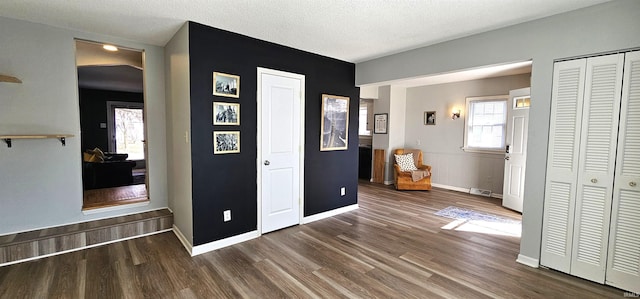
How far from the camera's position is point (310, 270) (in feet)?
8.59

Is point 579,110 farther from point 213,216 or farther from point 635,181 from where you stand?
point 213,216

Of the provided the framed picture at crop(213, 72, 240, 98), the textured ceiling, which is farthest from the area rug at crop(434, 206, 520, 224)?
the framed picture at crop(213, 72, 240, 98)

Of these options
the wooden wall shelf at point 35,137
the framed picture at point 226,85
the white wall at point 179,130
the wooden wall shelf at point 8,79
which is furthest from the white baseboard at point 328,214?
the wooden wall shelf at point 8,79

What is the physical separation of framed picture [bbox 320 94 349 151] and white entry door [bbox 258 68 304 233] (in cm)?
43

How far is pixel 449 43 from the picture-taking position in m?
3.22

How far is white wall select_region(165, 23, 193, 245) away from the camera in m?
2.89

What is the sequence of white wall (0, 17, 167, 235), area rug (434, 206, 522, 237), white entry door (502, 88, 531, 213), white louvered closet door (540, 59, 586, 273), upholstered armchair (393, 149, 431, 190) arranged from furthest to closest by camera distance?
1. upholstered armchair (393, 149, 431, 190)
2. white entry door (502, 88, 531, 213)
3. area rug (434, 206, 522, 237)
4. white wall (0, 17, 167, 235)
5. white louvered closet door (540, 59, 586, 273)

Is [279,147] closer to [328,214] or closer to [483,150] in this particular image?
[328,214]

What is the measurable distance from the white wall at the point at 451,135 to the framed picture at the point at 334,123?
3.06 m

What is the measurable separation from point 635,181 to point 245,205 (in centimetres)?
367

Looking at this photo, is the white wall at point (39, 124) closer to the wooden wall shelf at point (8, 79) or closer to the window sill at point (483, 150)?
the wooden wall shelf at point (8, 79)

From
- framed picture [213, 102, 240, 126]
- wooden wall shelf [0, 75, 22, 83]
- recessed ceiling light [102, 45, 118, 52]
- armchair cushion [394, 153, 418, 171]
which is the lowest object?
armchair cushion [394, 153, 418, 171]

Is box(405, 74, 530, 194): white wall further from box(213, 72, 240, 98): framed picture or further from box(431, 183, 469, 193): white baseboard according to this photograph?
box(213, 72, 240, 98): framed picture

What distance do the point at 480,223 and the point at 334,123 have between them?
2.59m
